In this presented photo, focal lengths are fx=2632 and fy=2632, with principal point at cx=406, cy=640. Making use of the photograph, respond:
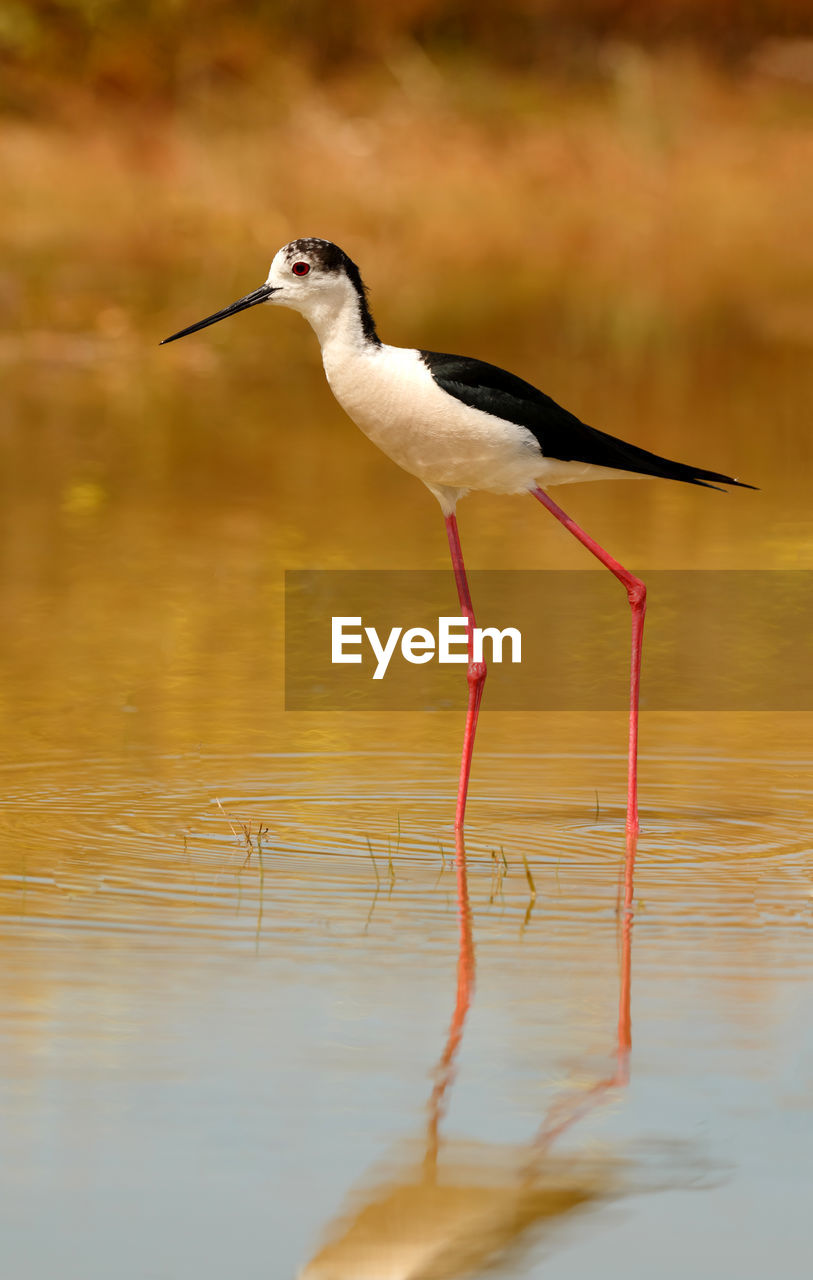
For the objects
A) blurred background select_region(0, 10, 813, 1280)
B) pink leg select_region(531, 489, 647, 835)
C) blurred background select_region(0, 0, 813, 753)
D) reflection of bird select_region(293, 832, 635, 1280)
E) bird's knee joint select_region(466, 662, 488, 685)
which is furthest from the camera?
blurred background select_region(0, 0, 813, 753)

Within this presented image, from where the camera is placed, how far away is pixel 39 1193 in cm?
376

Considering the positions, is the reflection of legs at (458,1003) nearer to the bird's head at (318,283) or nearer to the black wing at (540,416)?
the black wing at (540,416)

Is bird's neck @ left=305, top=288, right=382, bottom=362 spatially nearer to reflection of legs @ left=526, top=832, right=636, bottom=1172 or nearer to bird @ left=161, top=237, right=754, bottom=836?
bird @ left=161, top=237, right=754, bottom=836

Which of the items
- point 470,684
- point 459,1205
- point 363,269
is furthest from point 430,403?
point 363,269

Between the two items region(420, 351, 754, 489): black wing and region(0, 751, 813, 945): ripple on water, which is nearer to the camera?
region(0, 751, 813, 945): ripple on water

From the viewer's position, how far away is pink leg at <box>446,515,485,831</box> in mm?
6363

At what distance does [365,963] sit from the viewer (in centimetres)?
508

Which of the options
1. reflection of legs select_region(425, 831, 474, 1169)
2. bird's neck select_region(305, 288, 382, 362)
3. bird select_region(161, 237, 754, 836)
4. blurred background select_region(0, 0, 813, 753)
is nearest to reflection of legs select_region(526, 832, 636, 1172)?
reflection of legs select_region(425, 831, 474, 1169)

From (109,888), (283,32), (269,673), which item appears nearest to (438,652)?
(269,673)

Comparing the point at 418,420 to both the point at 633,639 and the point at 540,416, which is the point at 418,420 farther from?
the point at 633,639

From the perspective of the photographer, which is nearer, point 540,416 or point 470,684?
point 540,416

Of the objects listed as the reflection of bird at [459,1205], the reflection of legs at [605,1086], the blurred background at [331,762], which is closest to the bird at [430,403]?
the blurred background at [331,762]

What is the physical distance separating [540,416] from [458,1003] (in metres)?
2.05

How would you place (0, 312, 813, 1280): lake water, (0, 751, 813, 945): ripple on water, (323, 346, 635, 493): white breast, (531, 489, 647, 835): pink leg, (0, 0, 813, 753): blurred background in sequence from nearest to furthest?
(0, 312, 813, 1280): lake water < (0, 751, 813, 945): ripple on water < (323, 346, 635, 493): white breast < (531, 489, 647, 835): pink leg < (0, 0, 813, 753): blurred background
